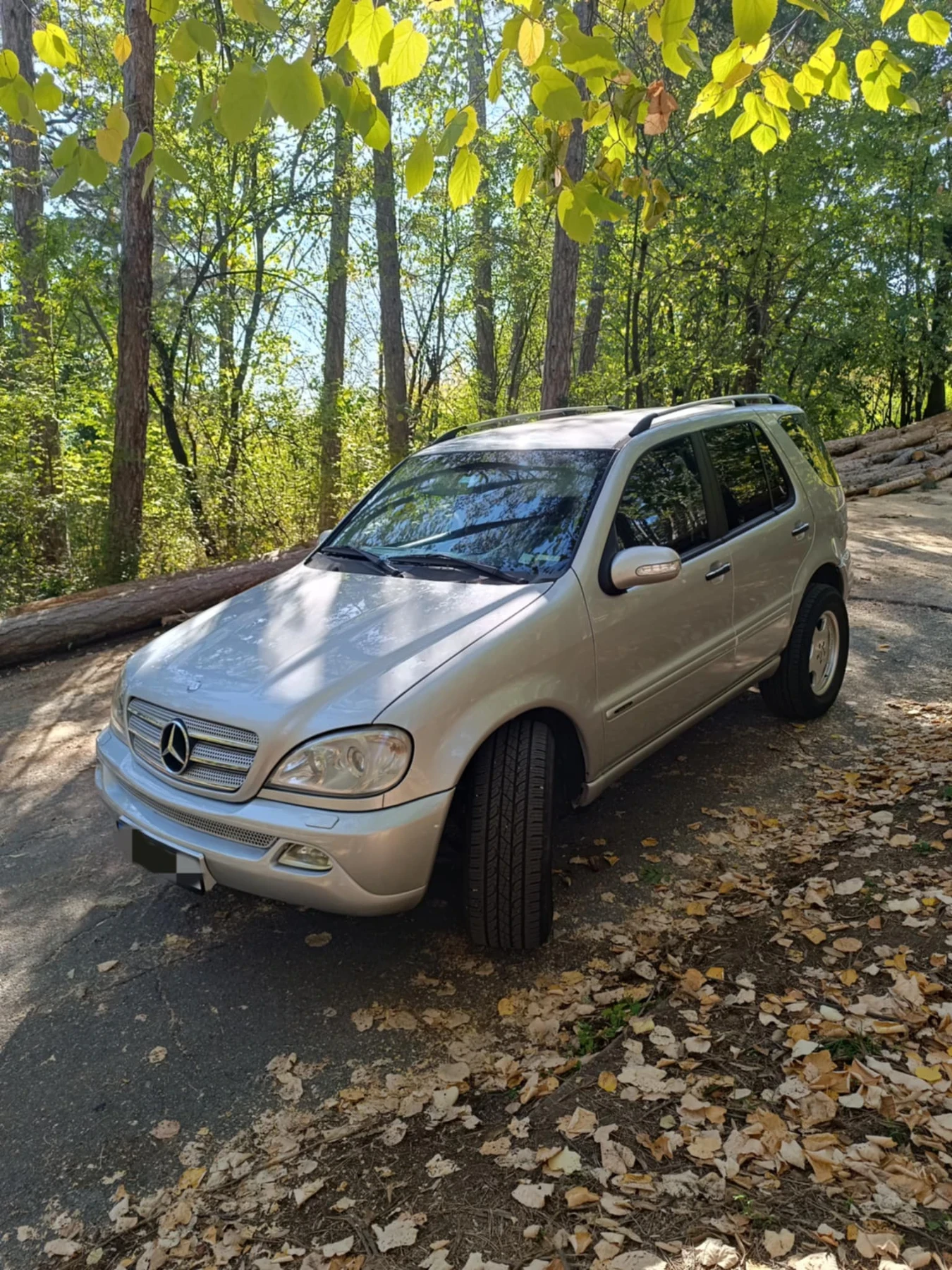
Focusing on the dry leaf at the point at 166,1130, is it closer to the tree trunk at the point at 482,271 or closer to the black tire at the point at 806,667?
the black tire at the point at 806,667

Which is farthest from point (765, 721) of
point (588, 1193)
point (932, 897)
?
point (588, 1193)

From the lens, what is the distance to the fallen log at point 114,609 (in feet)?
24.7

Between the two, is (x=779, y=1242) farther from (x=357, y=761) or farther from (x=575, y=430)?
(x=575, y=430)

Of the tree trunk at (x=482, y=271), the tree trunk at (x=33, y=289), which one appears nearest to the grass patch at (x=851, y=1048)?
the tree trunk at (x=33, y=289)

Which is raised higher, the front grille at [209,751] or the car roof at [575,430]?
the car roof at [575,430]

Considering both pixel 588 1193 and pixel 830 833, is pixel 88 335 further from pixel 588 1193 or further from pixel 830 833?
pixel 588 1193

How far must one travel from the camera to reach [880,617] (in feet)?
23.7

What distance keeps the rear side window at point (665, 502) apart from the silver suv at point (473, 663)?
0.5 inches

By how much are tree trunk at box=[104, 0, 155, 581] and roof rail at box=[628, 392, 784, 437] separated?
6870mm

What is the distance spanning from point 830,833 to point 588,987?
156cm

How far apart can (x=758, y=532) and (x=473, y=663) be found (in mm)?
2208

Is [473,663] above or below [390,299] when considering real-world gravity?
below

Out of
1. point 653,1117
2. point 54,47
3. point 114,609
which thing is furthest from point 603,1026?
point 114,609

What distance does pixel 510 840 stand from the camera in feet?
9.44
